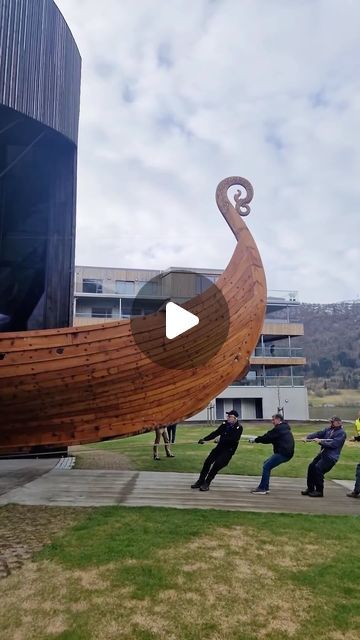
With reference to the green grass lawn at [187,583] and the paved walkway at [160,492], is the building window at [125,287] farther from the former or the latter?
the green grass lawn at [187,583]

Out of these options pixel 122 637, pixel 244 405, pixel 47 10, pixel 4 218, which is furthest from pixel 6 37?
pixel 244 405

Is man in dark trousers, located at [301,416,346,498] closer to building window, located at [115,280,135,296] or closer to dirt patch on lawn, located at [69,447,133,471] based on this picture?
dirt patch on lawn, located at [69,447,133,471]

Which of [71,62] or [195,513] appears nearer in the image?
[195,513]

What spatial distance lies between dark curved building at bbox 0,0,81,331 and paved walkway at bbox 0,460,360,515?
373 centimetres

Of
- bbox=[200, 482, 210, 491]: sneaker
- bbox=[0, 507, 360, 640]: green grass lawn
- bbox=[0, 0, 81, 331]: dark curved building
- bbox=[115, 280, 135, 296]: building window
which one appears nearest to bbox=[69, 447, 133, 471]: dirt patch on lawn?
bbox=[200, 482, 210, 491]: sneaker

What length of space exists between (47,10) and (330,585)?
9.67 meters

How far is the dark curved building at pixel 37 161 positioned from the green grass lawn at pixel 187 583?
6.46 metres

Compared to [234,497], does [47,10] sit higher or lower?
higher

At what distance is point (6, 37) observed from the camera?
7.19 meters

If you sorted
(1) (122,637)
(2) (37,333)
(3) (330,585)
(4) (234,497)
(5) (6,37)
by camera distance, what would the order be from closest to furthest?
1. (1) (122,637)
2. (3) (330,585)
3. (2) (37,333)
4. (4) (234,497)
5. (5) (6,37)

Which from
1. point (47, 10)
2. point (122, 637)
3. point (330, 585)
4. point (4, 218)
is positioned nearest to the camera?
point (122, 637)

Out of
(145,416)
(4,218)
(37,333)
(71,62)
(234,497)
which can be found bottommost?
(234,497)

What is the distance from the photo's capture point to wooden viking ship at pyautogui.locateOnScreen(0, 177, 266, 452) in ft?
16.8

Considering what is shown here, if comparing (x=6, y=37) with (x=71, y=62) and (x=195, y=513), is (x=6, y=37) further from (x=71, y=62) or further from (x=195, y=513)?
(x=195, y=513)
